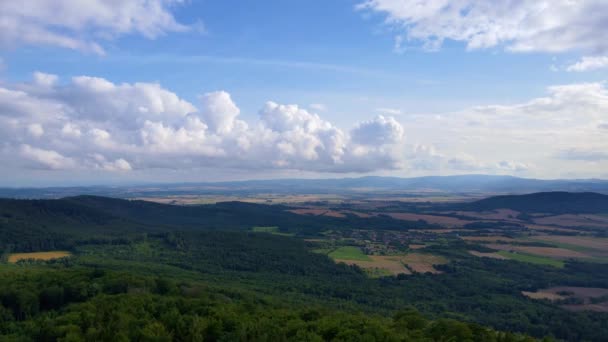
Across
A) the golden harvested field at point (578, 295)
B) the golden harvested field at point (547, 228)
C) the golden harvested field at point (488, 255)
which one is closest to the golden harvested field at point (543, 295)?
the golden harvested field at point (578, 295)

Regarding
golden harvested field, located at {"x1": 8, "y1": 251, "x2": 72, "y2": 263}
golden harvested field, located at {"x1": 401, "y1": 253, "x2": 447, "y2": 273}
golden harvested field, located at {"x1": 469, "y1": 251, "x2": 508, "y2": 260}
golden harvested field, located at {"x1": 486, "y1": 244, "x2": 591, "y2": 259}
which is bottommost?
golden harvested field, located at {"x1": 469, "y1": 251, "x2": 508, "y2": 260}

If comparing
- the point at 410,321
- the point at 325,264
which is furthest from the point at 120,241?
the point at 410,321

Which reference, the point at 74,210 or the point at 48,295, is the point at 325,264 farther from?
the point at 74,210

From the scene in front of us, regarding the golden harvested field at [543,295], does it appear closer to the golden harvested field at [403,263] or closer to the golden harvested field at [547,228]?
the golden harvested field at [403,263]

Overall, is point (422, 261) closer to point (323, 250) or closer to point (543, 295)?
point (323, 250)

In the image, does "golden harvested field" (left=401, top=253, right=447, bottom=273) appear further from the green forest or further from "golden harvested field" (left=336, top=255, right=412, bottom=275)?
the green forest

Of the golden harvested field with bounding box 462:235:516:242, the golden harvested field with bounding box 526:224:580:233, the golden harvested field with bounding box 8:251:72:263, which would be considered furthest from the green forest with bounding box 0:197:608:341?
the golden harvested field with bounding box 526:224:580:233
